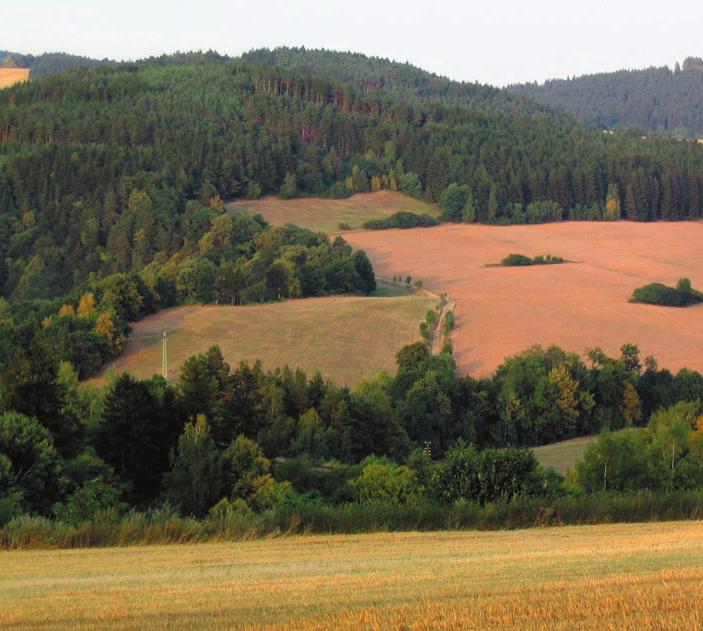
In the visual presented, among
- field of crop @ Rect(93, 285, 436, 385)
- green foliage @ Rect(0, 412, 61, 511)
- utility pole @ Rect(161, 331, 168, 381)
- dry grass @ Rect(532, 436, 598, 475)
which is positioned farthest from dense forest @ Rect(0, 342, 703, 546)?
field of crop @ Rect(93, 285, 436, 385)

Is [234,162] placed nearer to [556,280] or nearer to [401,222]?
[401,222]

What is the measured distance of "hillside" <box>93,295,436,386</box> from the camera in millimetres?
80125

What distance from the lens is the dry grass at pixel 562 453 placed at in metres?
55.0

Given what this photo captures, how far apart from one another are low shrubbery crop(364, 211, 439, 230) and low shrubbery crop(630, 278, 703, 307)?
4306 cm

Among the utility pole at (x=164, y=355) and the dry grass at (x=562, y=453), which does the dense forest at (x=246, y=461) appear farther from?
the utility pole at (x=164, y=355)

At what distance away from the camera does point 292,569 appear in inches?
680

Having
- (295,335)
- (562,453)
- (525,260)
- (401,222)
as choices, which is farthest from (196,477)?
(401,222)

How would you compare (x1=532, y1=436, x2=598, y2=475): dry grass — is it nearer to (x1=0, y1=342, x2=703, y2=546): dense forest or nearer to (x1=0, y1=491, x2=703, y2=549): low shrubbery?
(x1=0, y1=342, x2=703, y2=546): dense forest

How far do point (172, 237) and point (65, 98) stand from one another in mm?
65107

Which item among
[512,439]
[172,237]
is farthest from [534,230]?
[512,439]

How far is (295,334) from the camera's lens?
289 feet

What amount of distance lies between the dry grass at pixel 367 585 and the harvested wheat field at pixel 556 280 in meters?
57.7

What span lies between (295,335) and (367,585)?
240 feet

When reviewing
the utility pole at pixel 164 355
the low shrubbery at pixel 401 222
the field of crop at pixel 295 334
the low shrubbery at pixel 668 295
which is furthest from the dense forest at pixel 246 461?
the low shrubbery at pixel 401 222
